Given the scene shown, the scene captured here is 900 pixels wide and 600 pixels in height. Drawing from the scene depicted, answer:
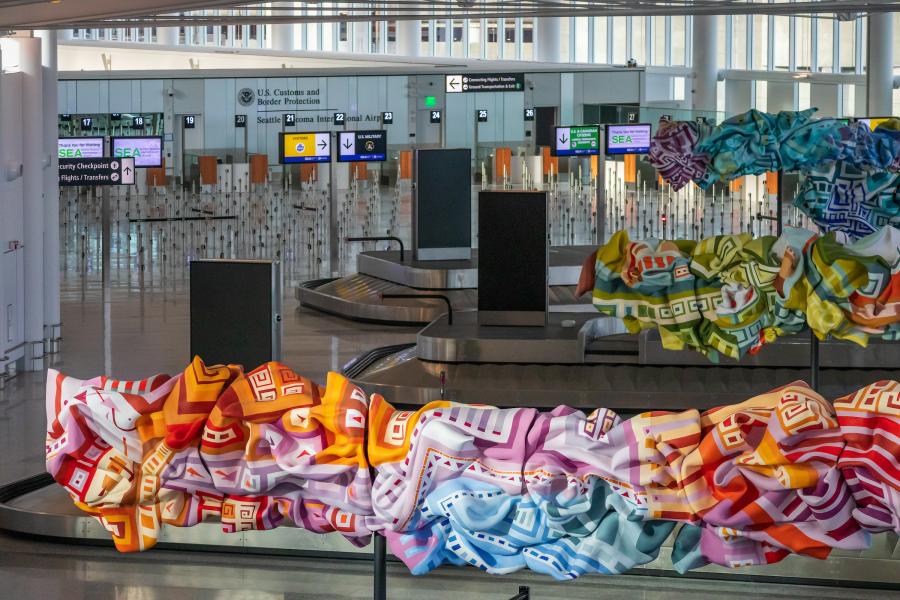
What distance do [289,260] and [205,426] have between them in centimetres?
1612

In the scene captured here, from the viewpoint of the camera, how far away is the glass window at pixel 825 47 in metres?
36.4

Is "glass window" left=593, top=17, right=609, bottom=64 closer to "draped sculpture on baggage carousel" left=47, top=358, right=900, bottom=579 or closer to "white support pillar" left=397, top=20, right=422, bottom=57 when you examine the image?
"white support pillar" left=397, top=20, right=422, bottom=57

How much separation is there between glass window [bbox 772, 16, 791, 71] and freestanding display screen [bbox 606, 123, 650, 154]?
19.8 m

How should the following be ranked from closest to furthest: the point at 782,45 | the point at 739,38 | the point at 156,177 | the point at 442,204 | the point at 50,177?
the point at 50,177 → the point at 442,204 → the point at 156,177 → the point at 782,45 → the point at 739,38

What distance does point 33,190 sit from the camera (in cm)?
1151

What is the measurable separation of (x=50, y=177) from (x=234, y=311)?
661cm

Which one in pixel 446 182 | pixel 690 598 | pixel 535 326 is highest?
pixel 446 182

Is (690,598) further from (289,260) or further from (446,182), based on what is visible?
(289,260)

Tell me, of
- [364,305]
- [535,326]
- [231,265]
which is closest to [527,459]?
[231,265]

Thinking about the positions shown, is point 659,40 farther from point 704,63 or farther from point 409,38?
point 409,38

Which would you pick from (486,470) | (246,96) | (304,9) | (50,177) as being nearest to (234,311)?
(486,470)

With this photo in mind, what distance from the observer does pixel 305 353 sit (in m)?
12.6

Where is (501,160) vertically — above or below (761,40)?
below

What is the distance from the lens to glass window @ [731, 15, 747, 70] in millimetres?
A: 38000
